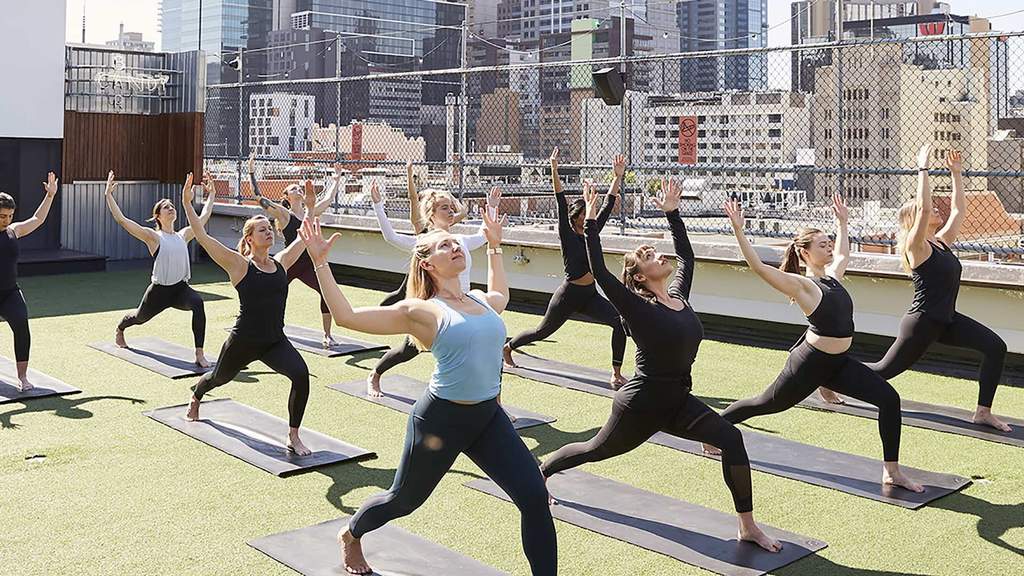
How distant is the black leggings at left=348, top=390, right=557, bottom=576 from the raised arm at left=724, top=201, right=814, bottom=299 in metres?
1.88

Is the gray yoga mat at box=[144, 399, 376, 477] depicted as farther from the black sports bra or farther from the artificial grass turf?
the black sports bra

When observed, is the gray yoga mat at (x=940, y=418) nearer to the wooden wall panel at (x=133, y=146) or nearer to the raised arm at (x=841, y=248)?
the raised arm at (x=841, y=248)

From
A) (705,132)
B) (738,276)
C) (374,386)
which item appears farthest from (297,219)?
(705,132)

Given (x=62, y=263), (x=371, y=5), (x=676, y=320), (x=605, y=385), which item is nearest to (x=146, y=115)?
(x=62, y=263)

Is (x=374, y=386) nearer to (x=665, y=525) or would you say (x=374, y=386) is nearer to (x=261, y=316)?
(x=261, y=316)

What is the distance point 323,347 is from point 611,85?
4070mm

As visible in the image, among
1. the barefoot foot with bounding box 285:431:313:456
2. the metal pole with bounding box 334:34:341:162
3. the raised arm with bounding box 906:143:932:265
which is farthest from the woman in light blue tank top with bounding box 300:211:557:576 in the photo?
the metal pole with bounding box 334:34:341:162

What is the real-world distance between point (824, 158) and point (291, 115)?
1092cm

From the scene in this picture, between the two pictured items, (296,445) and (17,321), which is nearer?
(296,445)

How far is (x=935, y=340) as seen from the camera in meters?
7.05

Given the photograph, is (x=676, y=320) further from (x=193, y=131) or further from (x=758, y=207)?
(x=193, y=131)

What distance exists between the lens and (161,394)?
26.8 ft

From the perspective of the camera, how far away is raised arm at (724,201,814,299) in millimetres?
5492

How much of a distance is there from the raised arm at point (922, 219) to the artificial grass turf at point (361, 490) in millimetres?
1224
